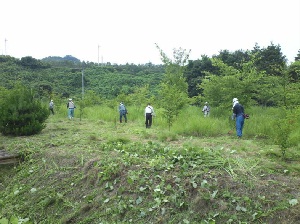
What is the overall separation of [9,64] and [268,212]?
153ft

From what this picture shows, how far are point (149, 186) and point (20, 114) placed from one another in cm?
714

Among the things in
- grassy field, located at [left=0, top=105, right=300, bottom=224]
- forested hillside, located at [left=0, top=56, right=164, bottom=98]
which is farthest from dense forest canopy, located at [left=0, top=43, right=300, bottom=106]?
grassy field, located at [left=0, top=105, right=300, bottom=224]

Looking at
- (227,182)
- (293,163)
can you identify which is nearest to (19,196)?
(227,182)

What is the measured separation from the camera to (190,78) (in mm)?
33562

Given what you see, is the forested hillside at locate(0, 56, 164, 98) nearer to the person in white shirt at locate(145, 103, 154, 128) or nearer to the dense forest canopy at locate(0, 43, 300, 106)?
the dense forest canopy at locate(0, 43, 300, 106)

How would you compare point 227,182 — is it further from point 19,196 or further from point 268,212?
point 19,196

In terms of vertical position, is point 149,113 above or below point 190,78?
below

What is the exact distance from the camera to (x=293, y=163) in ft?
18.8

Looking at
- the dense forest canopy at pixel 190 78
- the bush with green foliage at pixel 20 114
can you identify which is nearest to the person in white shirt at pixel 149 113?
the dense forest canopy at pixel 190 78

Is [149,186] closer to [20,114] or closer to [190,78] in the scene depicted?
[20,114]

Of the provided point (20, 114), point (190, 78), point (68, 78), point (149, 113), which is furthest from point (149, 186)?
point (68, 78)

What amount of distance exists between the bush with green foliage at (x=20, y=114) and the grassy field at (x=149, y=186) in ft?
8.60

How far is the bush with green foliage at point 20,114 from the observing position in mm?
9617

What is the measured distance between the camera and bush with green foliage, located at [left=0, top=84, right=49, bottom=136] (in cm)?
962
